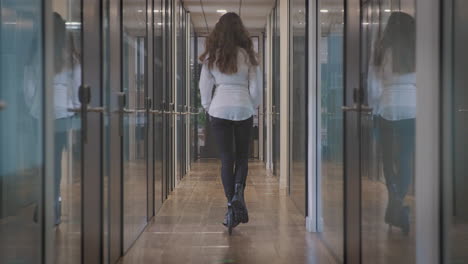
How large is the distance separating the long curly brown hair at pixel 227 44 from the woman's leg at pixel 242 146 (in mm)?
462

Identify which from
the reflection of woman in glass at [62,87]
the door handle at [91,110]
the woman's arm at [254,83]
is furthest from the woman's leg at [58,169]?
the woman's arm at [254,83]

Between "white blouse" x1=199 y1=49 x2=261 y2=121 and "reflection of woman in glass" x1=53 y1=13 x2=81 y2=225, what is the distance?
2.12 m

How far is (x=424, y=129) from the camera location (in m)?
2.34

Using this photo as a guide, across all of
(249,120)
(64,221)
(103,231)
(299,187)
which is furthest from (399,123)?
(299,187)

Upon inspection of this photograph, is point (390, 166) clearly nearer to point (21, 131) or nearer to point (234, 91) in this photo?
point (21, 131)

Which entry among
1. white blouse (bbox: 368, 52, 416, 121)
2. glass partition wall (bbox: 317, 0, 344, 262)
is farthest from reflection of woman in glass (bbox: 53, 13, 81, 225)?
glass partition wall (bbox: 317, 0, 344, 262)

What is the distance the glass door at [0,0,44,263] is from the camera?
1891 mm

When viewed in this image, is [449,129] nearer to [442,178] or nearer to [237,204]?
[442,178]

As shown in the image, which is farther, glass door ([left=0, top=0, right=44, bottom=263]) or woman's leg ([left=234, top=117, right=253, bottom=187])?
woman's leg ([left=234, top=117, right=253, bottom=187])

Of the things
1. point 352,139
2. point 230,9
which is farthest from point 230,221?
point 230,9

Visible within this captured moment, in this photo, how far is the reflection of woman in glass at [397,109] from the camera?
2494 millimetres

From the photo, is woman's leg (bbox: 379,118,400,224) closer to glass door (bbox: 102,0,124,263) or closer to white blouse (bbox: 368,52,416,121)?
white blouse (bbox: 368,52,416,121)

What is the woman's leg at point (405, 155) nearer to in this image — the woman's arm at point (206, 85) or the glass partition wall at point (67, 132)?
the glass partition wall at point (67, 132)

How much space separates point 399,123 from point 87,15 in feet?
4.87
